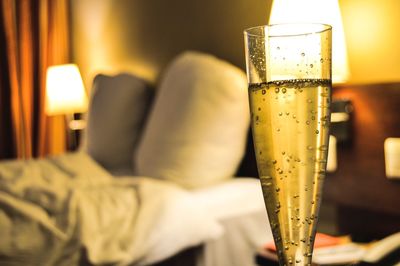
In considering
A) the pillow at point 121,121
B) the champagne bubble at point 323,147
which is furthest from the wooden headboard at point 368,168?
the pillow at point 121,121

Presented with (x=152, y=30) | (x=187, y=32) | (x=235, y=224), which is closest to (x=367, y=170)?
(x=235, y=224)

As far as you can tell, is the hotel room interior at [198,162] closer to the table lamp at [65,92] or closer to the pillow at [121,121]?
the pillow at [121,121]

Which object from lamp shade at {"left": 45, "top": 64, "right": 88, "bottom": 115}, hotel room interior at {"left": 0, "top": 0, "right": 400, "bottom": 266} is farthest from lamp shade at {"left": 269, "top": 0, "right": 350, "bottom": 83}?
lamp shade at {"left": 45, "top": 64, "right": 88, "bottom": 115}

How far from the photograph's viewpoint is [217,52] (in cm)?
220

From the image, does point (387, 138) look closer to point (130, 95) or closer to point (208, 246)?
point (208, 246)

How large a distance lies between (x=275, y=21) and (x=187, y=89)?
66 centimetres

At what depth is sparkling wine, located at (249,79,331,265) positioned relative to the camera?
51cm

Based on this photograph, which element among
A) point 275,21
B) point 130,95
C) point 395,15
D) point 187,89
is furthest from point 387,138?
point 130,95

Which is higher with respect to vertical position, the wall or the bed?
the wall

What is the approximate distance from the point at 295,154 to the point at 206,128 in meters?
1.32

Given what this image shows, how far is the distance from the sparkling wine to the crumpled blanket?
0.90m

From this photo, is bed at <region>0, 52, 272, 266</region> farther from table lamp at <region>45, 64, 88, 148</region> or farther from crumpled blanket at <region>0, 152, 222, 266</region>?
table lamp at <region>45, 64, 88, 148</region>

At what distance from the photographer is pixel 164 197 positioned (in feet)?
5.06

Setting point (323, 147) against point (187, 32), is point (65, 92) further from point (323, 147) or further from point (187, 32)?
point (323, 147)
